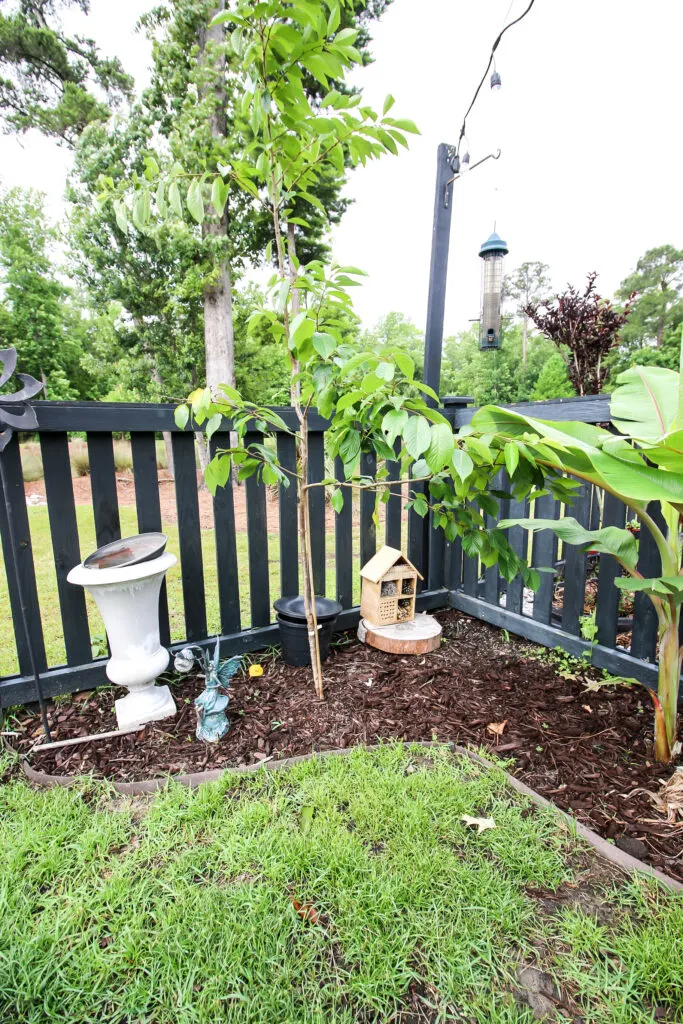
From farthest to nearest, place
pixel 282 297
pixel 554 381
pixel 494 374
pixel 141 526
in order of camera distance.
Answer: pixel 494 374, pixel 554 381, pixel 141 526, pixel 282 297

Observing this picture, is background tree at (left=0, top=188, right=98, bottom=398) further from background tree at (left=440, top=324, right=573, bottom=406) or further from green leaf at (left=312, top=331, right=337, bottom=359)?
green leaf at (left=312, top=331, right=337, bottom=359)

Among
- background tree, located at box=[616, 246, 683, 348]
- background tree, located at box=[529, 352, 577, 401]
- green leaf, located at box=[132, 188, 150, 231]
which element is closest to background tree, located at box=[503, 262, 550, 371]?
background tree, located at box=[616, 246, 683, 348]

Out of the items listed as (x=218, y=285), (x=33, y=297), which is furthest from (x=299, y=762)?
(x=33, y=297)

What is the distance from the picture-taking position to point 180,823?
124 centimetres

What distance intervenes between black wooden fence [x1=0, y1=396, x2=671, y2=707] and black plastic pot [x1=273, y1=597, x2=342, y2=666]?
0.17 m

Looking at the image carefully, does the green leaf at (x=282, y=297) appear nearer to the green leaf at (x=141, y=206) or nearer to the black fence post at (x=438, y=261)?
the green leaf at (x=141, y=206)

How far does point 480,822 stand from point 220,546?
1.40 metres

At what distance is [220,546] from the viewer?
2037 millimetres

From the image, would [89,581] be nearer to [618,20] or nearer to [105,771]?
[105,771]

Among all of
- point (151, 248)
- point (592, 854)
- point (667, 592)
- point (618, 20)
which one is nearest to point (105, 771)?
Result: point (592, 854)

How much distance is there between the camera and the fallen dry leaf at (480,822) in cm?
120

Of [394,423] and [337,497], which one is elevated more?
[394,423]

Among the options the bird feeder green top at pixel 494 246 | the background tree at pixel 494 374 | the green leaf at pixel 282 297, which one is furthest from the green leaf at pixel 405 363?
the background tree at pixel 494 374

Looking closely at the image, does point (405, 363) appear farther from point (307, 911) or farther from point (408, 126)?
point (307, 911)
